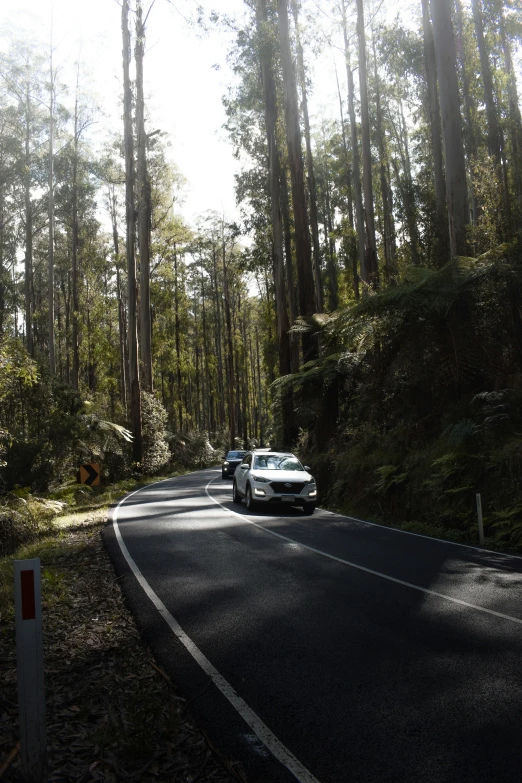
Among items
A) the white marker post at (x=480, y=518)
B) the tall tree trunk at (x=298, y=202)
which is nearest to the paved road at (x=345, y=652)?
the white marker post at (x=480, y=518)

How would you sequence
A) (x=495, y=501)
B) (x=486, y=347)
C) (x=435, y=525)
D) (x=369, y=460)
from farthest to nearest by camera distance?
(x=369, y=460) → (x=486, y=347) → (x=435, y=525) → (x=495, y=501)

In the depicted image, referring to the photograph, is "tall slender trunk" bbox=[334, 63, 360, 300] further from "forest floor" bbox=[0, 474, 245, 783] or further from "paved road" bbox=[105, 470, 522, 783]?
"forest floor" bbox=[0, 474, 245, 783]

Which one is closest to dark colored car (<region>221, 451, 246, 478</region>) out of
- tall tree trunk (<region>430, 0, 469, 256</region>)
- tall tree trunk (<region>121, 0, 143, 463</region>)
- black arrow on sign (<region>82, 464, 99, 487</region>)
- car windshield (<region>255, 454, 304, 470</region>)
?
tall tree trunk (<region>121, 0, 143, 463</region>)

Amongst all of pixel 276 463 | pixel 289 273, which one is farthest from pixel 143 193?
pixel 276 463

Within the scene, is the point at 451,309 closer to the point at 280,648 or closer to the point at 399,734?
the point at 280,648

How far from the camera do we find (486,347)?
15227mm

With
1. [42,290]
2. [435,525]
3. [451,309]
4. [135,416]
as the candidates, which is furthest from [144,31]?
[42,290]

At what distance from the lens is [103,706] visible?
4773mm

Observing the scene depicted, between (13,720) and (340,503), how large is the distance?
14.8 m

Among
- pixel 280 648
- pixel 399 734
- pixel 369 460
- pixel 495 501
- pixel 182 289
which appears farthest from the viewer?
pixel 182 289

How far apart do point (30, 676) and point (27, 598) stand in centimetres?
→ 40

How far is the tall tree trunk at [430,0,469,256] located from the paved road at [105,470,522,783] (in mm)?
9388

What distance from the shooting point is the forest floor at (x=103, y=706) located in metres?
3.82

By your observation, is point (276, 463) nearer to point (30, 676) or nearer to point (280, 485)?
point (280, 485)
